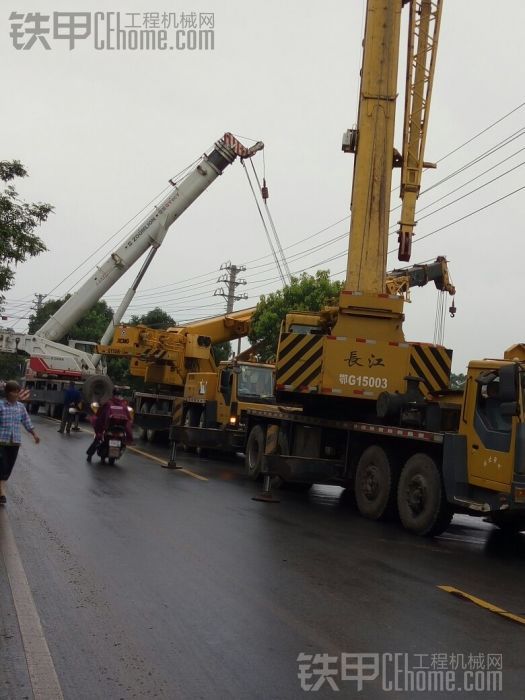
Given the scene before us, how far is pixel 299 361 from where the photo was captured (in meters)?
14.3

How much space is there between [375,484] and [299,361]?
2.45 m

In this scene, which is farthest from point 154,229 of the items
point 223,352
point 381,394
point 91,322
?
point 91,322

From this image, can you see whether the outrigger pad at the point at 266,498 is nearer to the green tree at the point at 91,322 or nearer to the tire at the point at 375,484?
the tire at the point at 375,484

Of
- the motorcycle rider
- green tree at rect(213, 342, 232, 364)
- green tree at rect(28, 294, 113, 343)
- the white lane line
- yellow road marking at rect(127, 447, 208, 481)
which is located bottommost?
the white lane line

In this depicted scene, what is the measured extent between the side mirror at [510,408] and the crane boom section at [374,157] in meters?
4.48

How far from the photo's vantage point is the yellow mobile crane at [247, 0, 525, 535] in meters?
11.0

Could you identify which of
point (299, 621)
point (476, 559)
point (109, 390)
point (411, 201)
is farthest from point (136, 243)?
point (299, 621)

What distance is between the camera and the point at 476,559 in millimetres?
10414

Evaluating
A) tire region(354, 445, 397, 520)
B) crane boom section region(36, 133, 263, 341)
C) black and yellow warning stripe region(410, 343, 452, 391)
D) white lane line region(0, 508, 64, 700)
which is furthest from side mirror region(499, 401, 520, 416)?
crane boom section region(36, 133, 263, 341)

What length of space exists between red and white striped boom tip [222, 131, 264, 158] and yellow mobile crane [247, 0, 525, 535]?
14.4 m

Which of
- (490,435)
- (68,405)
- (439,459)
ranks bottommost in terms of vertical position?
(439,459)

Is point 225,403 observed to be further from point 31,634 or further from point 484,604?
point 31,634

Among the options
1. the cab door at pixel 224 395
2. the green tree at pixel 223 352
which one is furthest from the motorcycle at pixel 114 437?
the green tree at pixel 223 352

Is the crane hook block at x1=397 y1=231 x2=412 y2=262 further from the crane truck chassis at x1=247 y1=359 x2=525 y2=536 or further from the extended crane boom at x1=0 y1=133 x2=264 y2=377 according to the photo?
the extended crane boom at x1=0 y1=133 x2=264 y2=377
